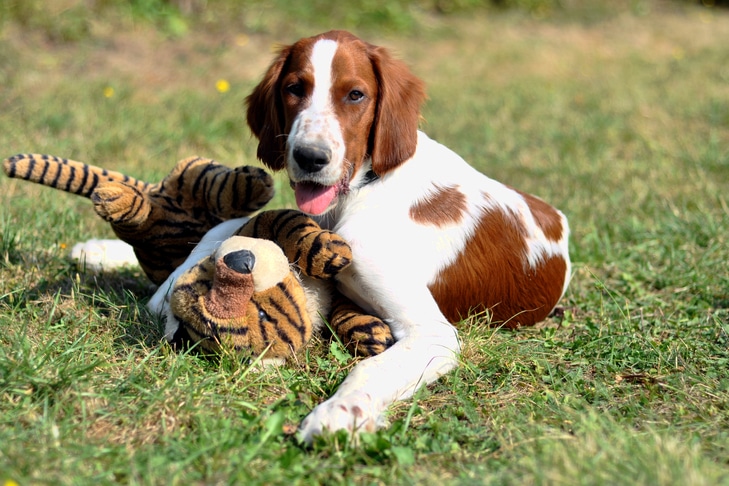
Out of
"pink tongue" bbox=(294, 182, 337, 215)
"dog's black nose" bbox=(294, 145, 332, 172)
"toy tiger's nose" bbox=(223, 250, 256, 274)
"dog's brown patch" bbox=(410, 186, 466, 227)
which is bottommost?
"toy tiger's nose" bbox=(223, 250, 256, 274)

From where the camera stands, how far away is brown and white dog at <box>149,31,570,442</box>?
9.77ft

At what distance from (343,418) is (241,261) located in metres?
0.66

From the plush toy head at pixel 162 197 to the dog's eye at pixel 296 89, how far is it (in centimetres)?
42

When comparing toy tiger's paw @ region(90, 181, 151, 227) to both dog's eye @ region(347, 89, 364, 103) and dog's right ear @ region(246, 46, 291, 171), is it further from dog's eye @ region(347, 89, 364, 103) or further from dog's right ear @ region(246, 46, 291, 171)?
dog's eye @ region(347, 89, 364, 103)

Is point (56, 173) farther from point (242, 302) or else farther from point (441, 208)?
point (441, 208)

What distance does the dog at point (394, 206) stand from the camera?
298cm

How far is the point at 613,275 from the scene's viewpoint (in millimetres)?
4273

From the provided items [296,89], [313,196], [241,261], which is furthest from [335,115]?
[241,261]

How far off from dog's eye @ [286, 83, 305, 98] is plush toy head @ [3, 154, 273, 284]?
417 millimetres

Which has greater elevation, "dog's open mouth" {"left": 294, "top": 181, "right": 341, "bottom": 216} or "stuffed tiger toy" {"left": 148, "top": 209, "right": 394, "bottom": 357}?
"dog's open mouth" {"left": 294, "top": 181, "right": 341, "bottom": 216}

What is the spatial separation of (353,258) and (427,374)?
0.53 metres

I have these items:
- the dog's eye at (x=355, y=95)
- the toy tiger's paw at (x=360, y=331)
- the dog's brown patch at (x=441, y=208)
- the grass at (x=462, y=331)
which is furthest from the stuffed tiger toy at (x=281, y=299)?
the dog's eye at (x=355, y=95)

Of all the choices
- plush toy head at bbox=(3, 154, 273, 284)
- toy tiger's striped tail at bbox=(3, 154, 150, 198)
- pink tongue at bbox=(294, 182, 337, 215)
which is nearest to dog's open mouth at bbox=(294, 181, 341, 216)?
pink tongue at bbox=(294, 182, 337, 215)

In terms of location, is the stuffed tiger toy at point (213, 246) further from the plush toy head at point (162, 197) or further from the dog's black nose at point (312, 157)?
the dog's black nose at point (312, 157)
